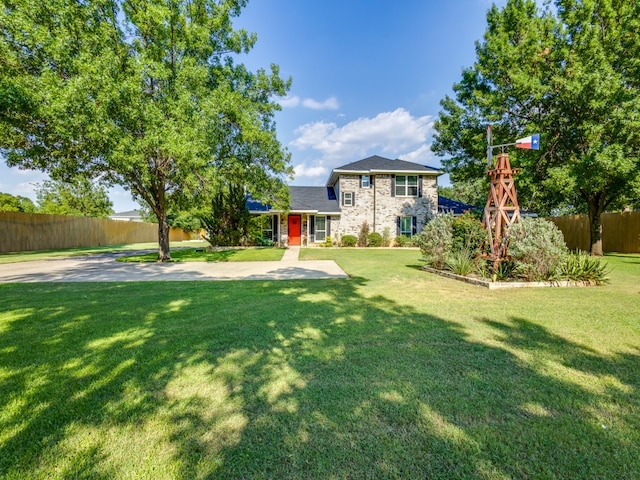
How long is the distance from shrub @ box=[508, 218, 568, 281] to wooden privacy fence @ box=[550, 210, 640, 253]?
11.8 meters

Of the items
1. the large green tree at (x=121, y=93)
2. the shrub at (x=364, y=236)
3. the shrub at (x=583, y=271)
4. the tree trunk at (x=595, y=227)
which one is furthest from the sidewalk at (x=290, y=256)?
the tree trunk at (x=595, y=227)

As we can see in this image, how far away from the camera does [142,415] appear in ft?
6.99

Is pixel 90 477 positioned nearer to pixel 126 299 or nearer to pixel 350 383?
pixel 350 383

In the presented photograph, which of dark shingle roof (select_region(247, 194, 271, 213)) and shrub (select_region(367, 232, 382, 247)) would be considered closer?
shrub (select_region(367, 232, 382, 247))

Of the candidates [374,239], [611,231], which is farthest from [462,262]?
[611,231]

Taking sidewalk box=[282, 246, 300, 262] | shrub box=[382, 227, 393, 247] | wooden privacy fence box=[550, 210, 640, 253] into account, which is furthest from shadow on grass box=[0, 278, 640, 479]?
wooden privacy fence box=[550, 210, 640, 253]

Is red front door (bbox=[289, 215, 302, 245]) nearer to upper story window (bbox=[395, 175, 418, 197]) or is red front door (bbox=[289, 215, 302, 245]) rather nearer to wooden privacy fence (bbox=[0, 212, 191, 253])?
upper story window (bbox=[395, 175, 418, 197])

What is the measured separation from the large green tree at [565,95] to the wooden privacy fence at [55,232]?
2561 cm

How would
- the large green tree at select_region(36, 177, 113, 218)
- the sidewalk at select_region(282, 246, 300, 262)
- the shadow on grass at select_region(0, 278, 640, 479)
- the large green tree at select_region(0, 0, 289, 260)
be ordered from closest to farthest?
1. the shadow on grass at select_region(0, 278, 640, 479)
2. the large green tree at select_region(0, 0, 289, 260)
3. the sidewalk at select_region(282, 246, 300, 262)
4. the large green tree at select_region(36, 177, 113, 218)

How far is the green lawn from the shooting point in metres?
1.72

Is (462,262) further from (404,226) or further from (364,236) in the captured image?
(404,226)

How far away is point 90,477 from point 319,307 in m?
3.62

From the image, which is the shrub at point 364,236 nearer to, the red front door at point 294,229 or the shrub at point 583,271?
the red front door at point 294,229

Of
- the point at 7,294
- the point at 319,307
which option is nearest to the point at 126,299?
the point at 7,294
